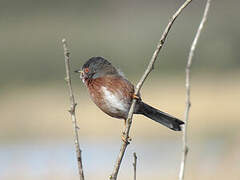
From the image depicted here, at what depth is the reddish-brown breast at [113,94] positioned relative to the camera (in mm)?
5691

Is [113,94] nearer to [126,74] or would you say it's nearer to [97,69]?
[97,69]

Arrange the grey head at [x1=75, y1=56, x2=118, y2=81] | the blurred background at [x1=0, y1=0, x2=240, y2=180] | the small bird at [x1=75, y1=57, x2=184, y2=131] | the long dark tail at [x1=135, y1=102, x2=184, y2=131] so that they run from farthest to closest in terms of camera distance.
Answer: the blurred background at [x1=0, y1=0, x2=240, y2=180], the grey head at [x1=75, y1=56, x2=118, y2=81], the small bird at [x1=75, y1=57, x2=184, y2=131], the long dark tail at [x1=135, y1=102, x2=184, y2=131]

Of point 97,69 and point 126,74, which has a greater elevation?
point 126,74

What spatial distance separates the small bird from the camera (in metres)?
5.69

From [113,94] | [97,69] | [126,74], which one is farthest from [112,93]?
[126,74]

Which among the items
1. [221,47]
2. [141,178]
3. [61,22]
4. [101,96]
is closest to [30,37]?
[61,22]

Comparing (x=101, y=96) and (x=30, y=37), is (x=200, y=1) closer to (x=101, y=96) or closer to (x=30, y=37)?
(x=30, y=37)

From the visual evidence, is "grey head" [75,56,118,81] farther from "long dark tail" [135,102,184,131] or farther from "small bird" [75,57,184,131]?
"long dark tail" [135,102,184,131]

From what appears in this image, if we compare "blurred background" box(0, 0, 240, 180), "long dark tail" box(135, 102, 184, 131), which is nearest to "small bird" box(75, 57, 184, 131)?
"long dark tail" box(135, 102, 184, 131)

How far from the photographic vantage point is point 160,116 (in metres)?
5.84

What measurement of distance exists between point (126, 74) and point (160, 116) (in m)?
14.1

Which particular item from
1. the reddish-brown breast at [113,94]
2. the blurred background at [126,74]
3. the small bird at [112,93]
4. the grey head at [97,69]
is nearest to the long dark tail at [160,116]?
the small bird at [112,93]

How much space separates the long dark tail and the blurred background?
1144mm

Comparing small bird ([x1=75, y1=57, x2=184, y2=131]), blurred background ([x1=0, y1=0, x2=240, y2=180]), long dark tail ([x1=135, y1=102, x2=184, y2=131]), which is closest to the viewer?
long dark tail ([x1=135, y1=102, x2=184, y2=131])
